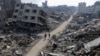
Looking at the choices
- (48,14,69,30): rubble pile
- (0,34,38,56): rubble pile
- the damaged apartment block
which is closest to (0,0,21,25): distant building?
the damaged apartment block

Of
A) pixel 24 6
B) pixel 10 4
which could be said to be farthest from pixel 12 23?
pixel 10 4

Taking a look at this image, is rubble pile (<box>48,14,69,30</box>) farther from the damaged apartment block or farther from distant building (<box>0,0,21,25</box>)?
distant building (<box>0,0,21,25</box>)

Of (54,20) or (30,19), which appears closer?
(30,19)

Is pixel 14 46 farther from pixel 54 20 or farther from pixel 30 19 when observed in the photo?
pixel 54 20

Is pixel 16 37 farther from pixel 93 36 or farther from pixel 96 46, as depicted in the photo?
pixel 96 46

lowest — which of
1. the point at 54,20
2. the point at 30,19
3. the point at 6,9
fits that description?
the point at 54,20

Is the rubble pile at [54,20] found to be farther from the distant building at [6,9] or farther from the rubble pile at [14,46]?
the rubble pile at [14,46]

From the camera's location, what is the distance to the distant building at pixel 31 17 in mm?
52281

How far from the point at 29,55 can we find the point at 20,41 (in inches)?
348

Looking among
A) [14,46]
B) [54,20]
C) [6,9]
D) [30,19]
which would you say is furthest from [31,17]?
[14,46]

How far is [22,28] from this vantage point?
2016 inches

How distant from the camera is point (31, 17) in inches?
2128

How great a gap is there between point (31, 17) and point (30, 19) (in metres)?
0.59

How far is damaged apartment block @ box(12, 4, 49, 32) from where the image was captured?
51131 mm
